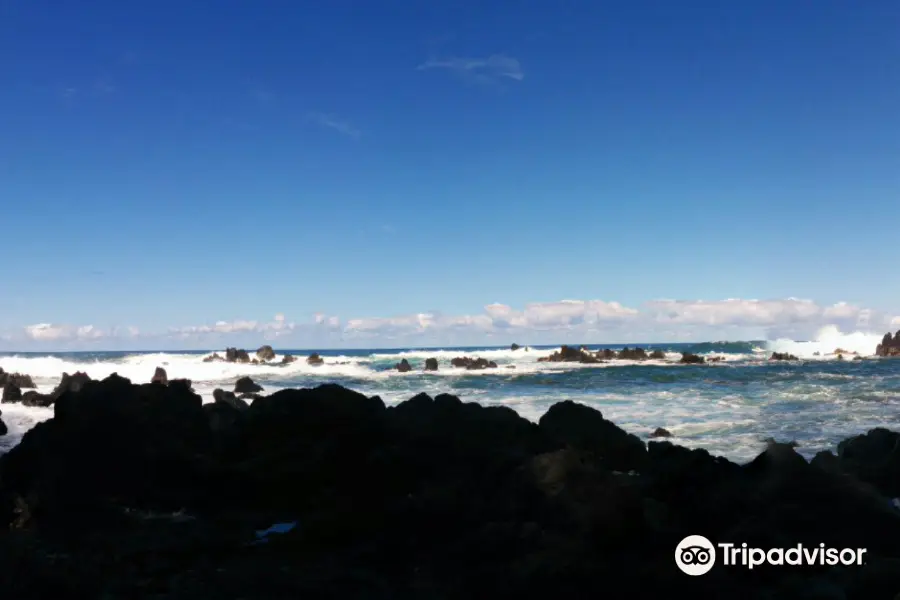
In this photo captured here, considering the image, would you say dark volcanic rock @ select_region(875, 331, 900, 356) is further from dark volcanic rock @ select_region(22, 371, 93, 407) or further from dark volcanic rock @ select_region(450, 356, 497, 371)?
dark volcanic rock @ select_region(22, 371, 93, 407)

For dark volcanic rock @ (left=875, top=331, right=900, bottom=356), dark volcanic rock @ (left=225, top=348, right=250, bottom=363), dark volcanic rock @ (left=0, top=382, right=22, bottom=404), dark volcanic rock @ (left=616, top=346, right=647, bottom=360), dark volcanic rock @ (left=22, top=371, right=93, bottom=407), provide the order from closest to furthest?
dark volcanic rock @ (left=22, top=371, right=93, bottom=407)
dark volcanic rock @ (left=0, top=382, right=22, bottom=404)
dark volcanic rock @ (left=616, top=346, right=647, bottom=360)
dark volcanic rock @ (left=225, top=348, right=250, bottom=363)
dark volcanic rock @ (left=875, top=331, right=900, bottom=356)

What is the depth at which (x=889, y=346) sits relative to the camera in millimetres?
71562

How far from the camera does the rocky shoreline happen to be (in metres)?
5.48

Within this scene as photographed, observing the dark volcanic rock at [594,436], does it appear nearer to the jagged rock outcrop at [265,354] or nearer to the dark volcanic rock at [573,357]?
the dark volcanic rock at [573,357]

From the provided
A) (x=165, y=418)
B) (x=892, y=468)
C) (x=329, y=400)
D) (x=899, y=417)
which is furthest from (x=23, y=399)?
(x=899, y=417)

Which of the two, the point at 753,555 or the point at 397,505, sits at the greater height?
the point at 397,505

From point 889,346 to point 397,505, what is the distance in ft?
257

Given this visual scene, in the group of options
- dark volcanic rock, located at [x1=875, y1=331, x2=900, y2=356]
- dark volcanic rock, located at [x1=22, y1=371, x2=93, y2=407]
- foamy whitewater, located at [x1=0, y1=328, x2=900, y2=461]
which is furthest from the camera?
dark volcanic rock, located at [x1=875, y1=331, x2=900, y2=356]

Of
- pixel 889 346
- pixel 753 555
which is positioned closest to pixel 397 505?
pixel 753 555

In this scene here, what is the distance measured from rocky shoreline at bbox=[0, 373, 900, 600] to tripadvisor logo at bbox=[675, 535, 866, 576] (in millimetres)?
79

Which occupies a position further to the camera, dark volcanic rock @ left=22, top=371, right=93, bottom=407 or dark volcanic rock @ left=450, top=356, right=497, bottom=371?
dark volcanic rock @ left=450, top=356, right=497, bottom=371

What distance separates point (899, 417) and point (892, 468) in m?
11.3

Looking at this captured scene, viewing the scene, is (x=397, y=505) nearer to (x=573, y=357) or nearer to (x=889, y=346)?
(x=573, y=357)

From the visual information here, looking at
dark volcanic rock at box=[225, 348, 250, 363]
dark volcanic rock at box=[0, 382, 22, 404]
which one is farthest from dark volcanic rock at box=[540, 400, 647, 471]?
dark volcanic rock at box=[225, 348, 250, 363]
